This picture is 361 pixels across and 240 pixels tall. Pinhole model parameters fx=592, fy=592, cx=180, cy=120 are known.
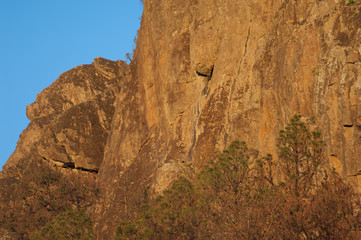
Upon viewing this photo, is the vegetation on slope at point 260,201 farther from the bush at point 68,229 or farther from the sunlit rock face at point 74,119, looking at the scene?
the sunlit rock face at point 74,119

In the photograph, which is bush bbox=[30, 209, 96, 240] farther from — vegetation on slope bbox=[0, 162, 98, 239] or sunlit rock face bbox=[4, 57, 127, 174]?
sunlit rock face bbox=[4, 57, 127, 174]

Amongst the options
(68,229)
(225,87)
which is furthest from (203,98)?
Result: (68,229)

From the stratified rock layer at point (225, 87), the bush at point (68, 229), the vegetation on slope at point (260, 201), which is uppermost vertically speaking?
the stratified rock layer at point (225, 87)

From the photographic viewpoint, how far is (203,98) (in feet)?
129

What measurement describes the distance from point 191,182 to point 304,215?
10361 millimetres

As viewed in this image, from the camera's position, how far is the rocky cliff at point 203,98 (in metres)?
27.8

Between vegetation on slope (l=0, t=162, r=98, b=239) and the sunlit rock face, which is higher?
the sunlit rock face

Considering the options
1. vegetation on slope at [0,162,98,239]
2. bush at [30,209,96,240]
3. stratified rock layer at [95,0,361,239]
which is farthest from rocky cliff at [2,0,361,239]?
bush at [30,209,96,240]

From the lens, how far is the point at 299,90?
2969 centimetres

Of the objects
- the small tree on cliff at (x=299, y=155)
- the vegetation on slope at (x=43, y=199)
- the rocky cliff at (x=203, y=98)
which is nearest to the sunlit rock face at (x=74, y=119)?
the rocky cliff at (x=203, y=98)

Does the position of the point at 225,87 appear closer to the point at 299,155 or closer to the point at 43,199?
→ the point at 299,155

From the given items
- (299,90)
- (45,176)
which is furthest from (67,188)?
(299,90)

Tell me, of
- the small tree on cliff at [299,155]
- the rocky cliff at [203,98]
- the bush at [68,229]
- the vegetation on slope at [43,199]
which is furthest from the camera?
the vegetation on slope at [43,199]

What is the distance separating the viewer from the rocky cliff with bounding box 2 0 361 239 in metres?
27.8
